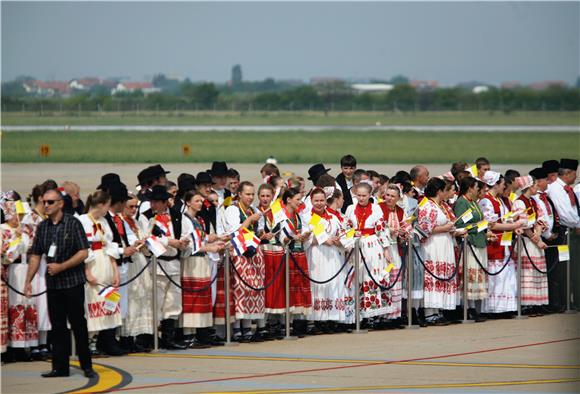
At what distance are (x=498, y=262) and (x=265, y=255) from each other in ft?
12.6

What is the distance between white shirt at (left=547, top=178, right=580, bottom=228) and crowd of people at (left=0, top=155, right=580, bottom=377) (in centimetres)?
2

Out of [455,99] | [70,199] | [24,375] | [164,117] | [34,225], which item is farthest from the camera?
[455,99]

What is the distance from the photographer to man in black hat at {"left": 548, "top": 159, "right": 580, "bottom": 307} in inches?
720

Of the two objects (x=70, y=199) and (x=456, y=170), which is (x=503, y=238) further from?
(x=70, y=199)

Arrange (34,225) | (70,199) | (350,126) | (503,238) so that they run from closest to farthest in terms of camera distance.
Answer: (34,225) → (70,199) → (503,238) → (350,126)

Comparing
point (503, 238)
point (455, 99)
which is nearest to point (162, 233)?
point (503, 238)

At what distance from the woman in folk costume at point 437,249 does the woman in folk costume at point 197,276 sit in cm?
321

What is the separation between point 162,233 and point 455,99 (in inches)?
5419

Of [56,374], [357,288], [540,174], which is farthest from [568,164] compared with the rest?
[56,374]

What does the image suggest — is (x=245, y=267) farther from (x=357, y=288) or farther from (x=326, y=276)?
(x=357, y=288)

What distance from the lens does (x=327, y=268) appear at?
15.9 m

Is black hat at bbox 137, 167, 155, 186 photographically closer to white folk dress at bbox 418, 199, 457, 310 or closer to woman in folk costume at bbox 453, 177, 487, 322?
white folk dress at bbox 418, 199, 457, 310

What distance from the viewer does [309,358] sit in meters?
13.8

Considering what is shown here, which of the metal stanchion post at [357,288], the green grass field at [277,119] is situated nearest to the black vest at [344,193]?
the metal stanchion post at [357,288]
